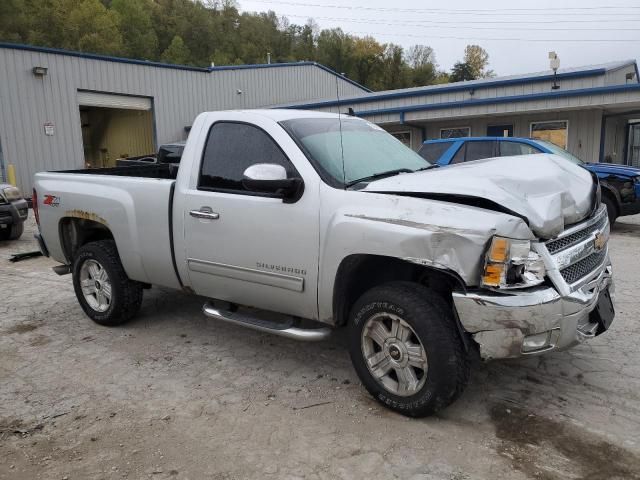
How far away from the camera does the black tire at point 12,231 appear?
991 cm

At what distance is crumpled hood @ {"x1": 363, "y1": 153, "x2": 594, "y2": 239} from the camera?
296 cm

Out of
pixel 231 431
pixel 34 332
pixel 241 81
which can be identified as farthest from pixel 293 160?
pixel 241 81

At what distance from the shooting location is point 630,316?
16.3 feet

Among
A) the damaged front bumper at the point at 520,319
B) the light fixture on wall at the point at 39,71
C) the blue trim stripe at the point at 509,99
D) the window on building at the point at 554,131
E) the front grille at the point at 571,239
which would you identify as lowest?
the damaged front bumper at the point at 520,319

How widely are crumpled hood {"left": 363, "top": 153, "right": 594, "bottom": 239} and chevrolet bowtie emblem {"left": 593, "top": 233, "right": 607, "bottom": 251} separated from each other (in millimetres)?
194

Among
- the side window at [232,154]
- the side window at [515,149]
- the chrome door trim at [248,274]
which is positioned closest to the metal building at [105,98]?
the side window at [515,149]

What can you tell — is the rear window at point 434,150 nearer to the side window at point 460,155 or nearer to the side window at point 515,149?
the side window at point 460,155

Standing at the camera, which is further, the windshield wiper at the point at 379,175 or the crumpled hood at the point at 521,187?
the windshield wiper at the point at 379,175

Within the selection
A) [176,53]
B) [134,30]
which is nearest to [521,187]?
[176,53]

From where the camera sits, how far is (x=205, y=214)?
4.01 m

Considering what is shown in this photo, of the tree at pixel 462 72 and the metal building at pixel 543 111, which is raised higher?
the tree at pixel 462 72

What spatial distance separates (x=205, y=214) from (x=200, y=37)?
4367 centimetres

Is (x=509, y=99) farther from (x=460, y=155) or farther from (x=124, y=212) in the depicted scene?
(x=124, y=212)

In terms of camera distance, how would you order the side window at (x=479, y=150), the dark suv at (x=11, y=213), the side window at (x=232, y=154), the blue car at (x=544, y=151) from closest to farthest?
the side window at (x=232, y=154) → the blue car at (x=544, y=151) → the side window at (x=479, y=150) → the dark suv at (x=11, y=213)
